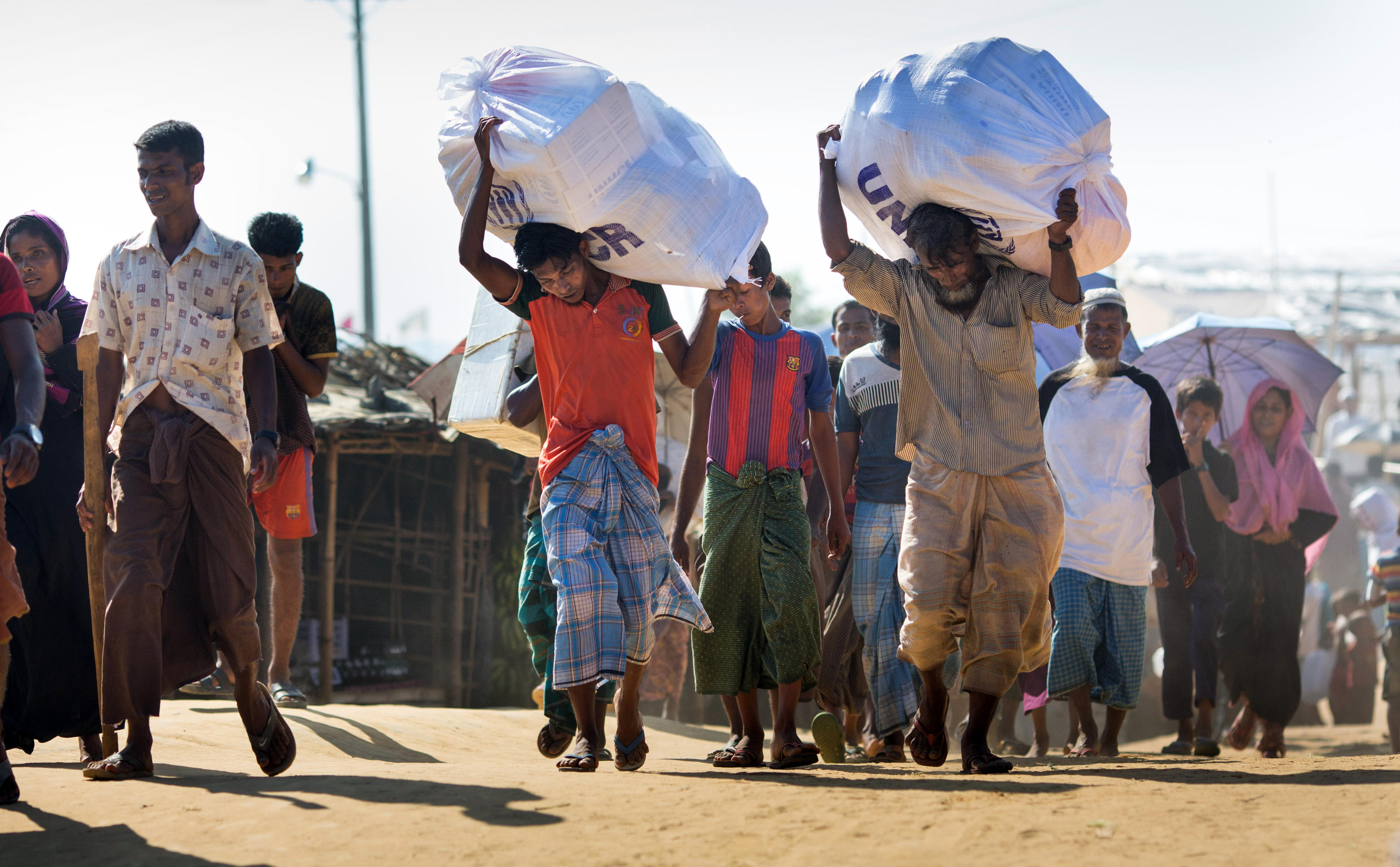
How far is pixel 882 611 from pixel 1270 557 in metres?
3.56

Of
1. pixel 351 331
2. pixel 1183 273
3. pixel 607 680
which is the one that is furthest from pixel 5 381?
pixel 1183 273

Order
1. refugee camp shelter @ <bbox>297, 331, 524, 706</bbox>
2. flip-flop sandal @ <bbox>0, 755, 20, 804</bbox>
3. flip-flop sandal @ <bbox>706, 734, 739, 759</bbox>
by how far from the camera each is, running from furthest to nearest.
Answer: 1. refugee camp shelter @ <bbox>297, 331, 524, 706</bbox>
2. flip-flop sandal @ <bbox>706, 734, 739, 759</bbox>
3. flip-flop sandal @ <bbox>0, 755, 20, 804</bbox>

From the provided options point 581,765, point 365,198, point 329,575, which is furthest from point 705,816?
point 365,198

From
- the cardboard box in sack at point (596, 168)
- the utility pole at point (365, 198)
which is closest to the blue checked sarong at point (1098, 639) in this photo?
the cardboard box in sack at point (596, 168)

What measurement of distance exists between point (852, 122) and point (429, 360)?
9790mm

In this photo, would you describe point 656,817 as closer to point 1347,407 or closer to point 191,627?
point 191,627

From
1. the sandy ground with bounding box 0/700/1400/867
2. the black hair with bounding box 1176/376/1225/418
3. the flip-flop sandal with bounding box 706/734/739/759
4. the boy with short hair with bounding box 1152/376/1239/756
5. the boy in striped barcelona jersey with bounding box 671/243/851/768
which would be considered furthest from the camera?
the black hair with bounding box 1176/376/1225/418

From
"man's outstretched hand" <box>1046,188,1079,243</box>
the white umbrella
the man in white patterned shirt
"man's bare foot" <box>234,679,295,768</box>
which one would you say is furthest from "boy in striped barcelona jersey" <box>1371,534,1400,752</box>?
the man in white patterned shirt

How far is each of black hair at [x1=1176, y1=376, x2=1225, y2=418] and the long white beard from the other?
1.44 meters

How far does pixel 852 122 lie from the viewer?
488cm

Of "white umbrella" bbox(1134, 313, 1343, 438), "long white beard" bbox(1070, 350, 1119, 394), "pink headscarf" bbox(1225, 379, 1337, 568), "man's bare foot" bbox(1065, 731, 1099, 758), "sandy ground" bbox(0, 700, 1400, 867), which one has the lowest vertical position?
"man's bare foot" bbox(1065, 731, 1099, 758)

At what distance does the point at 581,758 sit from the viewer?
14.9 ft

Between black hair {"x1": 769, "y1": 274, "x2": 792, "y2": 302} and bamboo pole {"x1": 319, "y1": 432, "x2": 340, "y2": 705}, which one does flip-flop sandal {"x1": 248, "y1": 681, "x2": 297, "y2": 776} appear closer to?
black hair {"x1": 769, "y1": 274, "x2": 792, "y2": 302}

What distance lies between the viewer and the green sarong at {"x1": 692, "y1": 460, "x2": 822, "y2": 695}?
536cm
